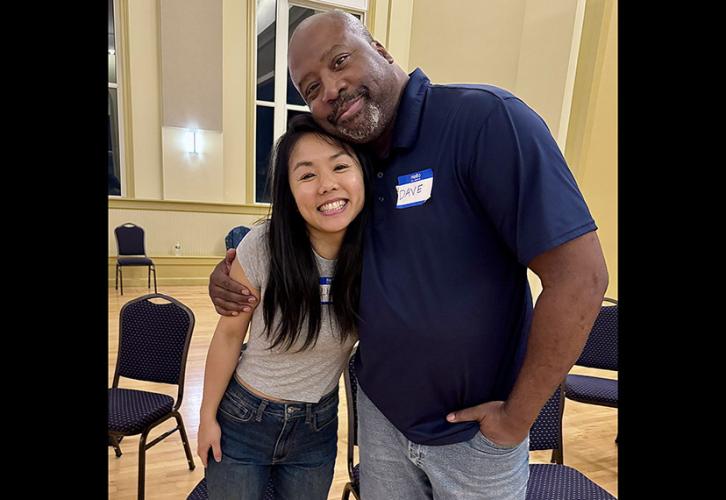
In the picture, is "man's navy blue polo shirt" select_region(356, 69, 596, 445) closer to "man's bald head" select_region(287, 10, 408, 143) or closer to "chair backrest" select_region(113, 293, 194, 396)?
"man's bald head" select_region(287, 10, 408, 143)

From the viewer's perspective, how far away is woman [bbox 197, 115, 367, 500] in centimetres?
103

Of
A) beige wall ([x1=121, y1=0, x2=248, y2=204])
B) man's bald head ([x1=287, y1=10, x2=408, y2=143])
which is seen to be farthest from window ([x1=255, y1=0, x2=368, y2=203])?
man's bald head ([x1=287, y1=10, x2=408, y2=143])

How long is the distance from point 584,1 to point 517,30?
1.57 metres

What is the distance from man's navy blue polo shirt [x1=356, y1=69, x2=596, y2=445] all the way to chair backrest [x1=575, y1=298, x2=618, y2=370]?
187 cm

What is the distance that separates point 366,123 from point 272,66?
24.0 ft

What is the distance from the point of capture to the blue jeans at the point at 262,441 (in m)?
1.11

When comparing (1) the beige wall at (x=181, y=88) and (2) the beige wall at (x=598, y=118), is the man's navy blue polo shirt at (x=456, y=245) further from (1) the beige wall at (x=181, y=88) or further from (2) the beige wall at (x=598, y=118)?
(1) the beige wall at (x=181, y=88)

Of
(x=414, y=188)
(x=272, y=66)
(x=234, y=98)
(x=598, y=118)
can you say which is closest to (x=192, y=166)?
(x=234, y=98)

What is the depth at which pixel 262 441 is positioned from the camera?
111cm
